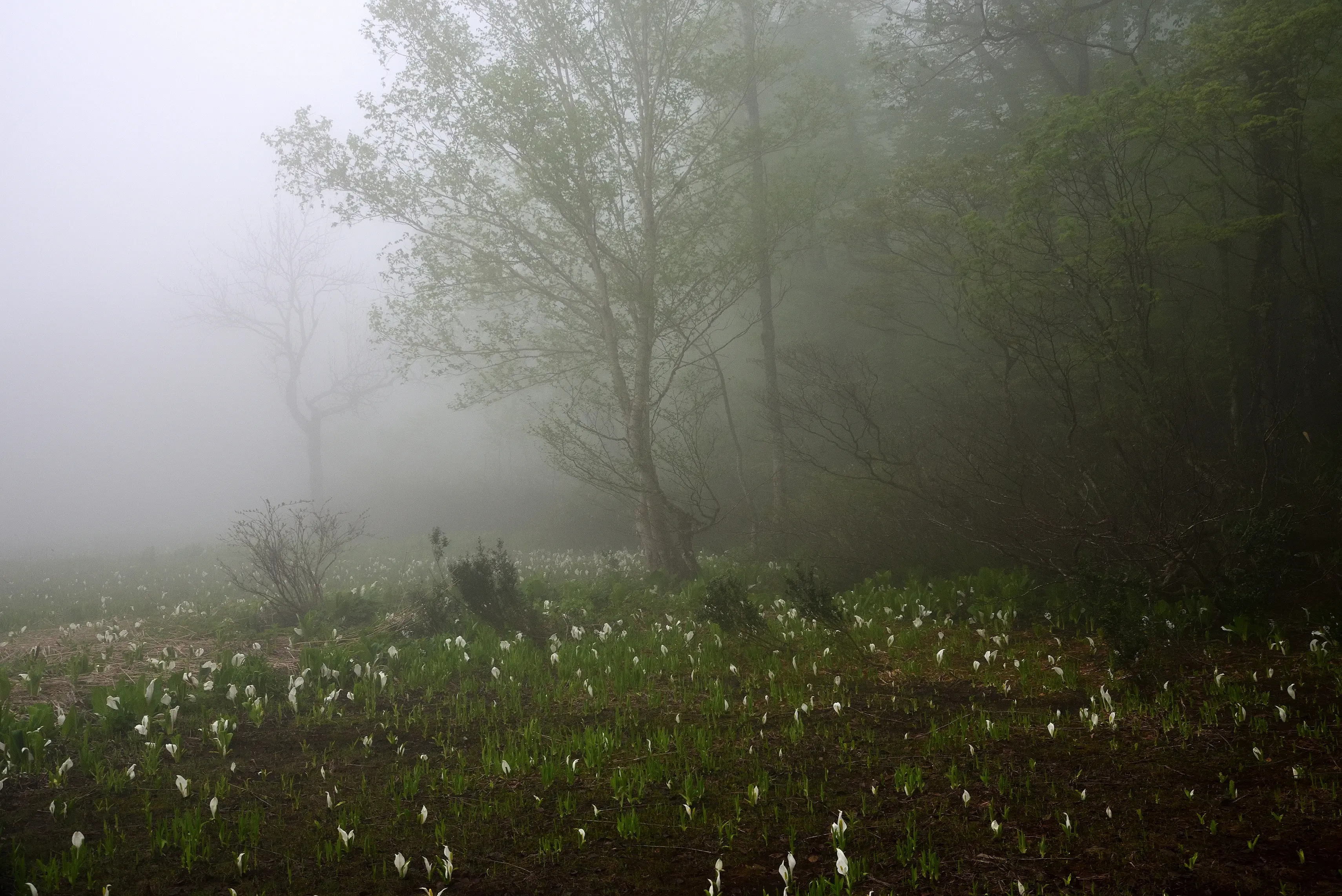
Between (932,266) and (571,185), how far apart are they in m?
9.90

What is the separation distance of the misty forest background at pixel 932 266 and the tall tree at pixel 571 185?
7cm

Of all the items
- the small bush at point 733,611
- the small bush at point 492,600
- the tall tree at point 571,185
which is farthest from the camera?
the tall tree at point 571,185

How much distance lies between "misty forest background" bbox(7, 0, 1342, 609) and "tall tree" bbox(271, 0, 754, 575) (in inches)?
2.9

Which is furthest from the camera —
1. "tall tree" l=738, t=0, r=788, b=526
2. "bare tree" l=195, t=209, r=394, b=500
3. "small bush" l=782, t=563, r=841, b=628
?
"bare tree" l=195, t=209, r=394, b=500

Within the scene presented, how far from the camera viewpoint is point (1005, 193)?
1285 cm

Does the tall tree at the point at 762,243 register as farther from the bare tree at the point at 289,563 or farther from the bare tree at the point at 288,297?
the bare tree at the point at 288,297

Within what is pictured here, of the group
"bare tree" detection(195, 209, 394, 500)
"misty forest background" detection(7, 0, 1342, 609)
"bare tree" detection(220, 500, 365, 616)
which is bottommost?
"bare tree" detection(220, 500, 365, 616)

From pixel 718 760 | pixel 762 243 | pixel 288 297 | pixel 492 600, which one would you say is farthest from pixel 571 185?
pixel 288 297

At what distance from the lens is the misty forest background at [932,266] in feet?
30.7

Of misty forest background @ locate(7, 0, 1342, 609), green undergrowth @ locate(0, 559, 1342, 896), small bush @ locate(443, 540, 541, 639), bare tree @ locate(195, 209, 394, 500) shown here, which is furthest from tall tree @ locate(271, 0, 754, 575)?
bare tree @ locate(195, 209, 394, 500)

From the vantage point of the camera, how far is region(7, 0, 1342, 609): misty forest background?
9.35m

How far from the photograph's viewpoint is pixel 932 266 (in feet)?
60.1

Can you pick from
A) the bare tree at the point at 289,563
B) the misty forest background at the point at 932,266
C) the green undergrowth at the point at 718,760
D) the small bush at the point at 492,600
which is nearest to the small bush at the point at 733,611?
the green undergrowth at the point at 718,760

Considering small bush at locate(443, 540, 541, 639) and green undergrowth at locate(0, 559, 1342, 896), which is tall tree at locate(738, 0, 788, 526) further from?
green undergrowth at locate(0, 559, 1342, 896)
